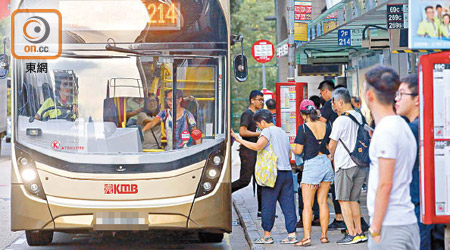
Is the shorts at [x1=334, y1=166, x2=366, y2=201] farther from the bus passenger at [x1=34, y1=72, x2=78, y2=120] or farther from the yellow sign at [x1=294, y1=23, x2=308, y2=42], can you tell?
the yellow sign at [x1=294, y1=23, x2=308, y2=42]

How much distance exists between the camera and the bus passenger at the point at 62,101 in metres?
8.88

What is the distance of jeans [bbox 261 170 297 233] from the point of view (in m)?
9.75

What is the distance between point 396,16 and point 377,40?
295cm

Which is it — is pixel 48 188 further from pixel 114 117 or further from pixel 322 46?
pixel 322 46

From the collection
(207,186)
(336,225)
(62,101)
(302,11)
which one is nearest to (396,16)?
(336,225)

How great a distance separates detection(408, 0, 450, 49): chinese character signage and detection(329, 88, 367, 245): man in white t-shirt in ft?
10.2

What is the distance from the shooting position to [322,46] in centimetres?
1767

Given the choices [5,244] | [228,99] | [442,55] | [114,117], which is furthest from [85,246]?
[442,55]

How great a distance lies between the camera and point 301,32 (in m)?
15.6

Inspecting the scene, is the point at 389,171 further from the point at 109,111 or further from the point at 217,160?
the point at 109,111

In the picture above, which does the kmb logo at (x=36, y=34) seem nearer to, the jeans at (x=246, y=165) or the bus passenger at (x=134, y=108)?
the bus passenger at (x=134, y=108)

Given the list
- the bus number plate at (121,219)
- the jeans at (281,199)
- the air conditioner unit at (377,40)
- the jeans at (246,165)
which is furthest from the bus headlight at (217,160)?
the air conditioner unit at (377,40)

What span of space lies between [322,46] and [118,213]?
978 cm

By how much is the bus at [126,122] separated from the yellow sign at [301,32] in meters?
6.58
